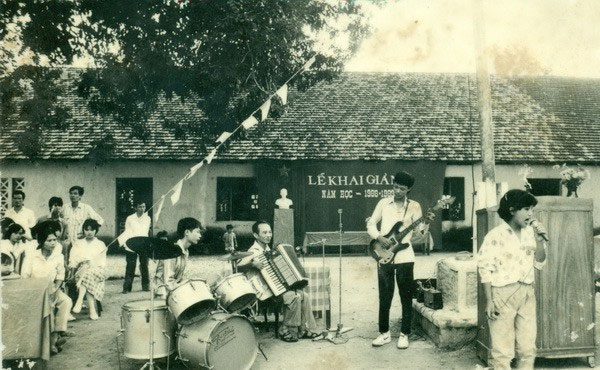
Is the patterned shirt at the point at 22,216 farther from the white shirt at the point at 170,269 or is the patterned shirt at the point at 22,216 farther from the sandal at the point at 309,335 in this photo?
the sandal at the point at 309,335

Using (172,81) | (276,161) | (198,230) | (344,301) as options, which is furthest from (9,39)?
(276,161)

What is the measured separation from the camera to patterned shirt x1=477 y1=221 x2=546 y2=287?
495 centimetres

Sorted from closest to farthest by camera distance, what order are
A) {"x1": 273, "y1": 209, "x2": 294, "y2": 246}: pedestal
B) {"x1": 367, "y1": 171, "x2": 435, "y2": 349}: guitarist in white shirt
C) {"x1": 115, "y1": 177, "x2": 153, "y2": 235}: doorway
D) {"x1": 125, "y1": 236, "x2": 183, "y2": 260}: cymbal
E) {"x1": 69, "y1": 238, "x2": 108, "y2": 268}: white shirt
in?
{"x1": 125, "y1": 236, "x2": 183, "y2": 260}: cymbal < {"x1": 367, "y1": 171, "x2": 435, "y2": 349}: guitarist in white shirt < {"x1": 69, "y1": 238, "x2": 108, "y2": 268}: white shirt < {"x1": 273, "y1": 209, "x2": 294, "y2": 246}: pedestal < {"x1": 115, "y1": 177, "x2": 153, "y2": 235}: doorway

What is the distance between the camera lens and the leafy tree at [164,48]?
29.8 ft

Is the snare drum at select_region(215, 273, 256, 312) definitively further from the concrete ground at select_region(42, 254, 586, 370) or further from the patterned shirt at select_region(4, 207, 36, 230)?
the patterned shirt at select_region(4, 207, 36, 230)

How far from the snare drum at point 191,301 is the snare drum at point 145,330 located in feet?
0.65

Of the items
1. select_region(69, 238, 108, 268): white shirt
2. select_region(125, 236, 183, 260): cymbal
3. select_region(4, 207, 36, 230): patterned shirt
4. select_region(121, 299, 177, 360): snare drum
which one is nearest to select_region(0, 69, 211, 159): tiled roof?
select_region(4, 207, 36, 230): patterned shirt

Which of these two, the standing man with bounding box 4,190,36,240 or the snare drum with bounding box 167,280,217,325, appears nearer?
the snare drum with bounding box 167,280,217,325

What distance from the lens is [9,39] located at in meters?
8.41

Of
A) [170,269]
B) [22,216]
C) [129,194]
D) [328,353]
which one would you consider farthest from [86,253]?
[129,194]

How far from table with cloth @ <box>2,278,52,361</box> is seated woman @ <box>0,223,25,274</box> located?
1.51 meters

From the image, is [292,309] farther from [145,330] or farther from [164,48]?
[164,48]

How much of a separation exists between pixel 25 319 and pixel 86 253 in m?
3.64

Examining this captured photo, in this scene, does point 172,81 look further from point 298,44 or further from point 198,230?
point 198,230
